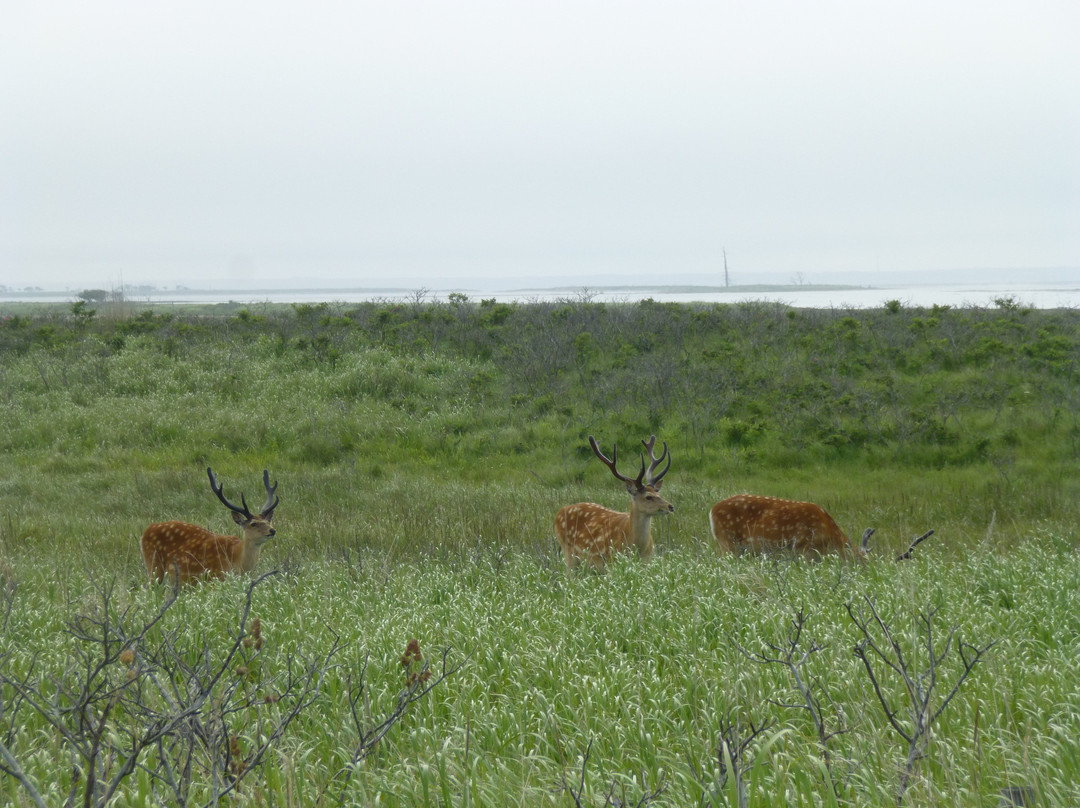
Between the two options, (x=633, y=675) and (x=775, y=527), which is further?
(x=775, y=527)

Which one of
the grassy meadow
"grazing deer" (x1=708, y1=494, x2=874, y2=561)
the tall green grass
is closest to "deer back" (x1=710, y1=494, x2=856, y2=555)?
"grazing deer" (x1=708, y1=494, x2=874, y2=561)

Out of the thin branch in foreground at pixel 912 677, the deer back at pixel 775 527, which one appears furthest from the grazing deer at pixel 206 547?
the thin branch in foreground at pixel 912 677

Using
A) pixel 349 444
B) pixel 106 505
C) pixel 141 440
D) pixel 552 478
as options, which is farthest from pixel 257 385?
pixel 552 478

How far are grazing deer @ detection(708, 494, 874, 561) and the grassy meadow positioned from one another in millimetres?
324

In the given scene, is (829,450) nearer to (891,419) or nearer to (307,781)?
(891,419)

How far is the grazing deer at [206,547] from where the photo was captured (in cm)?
787

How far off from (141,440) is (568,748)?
14.5 meters

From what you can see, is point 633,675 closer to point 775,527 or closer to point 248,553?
point 775,527

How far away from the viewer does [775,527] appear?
7.98 meters

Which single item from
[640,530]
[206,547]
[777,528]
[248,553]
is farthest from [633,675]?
[206,547]

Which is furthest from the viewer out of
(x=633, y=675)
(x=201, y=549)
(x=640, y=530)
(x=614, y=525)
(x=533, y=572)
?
(x=614, y=525)

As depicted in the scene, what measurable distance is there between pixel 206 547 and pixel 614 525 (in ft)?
12.8

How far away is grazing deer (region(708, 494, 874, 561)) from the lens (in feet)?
25.7

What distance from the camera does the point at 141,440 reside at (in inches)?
630
